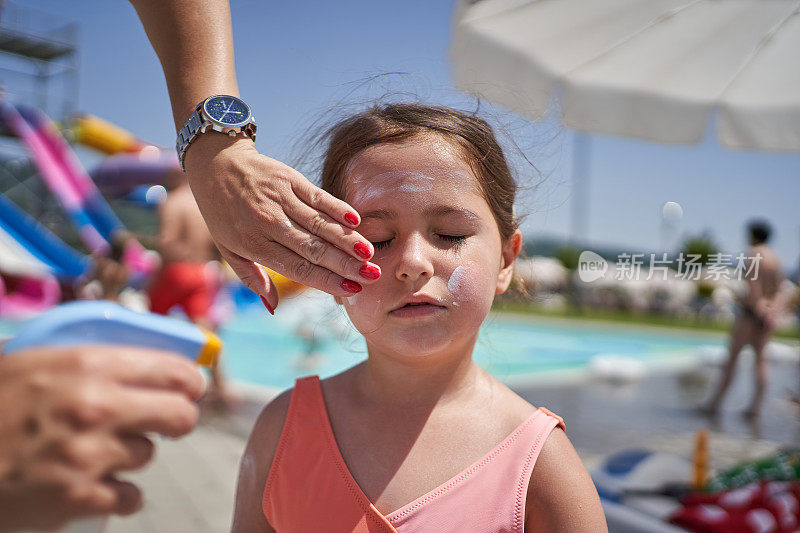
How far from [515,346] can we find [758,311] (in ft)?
31.7

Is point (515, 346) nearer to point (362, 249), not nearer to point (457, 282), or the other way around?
point (457, 282)

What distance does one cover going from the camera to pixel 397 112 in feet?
4.15

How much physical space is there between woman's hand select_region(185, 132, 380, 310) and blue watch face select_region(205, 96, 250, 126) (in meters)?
0.06

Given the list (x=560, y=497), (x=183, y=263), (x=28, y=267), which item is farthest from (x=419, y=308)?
(x=28, y=267)

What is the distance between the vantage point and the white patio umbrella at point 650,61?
2.21m

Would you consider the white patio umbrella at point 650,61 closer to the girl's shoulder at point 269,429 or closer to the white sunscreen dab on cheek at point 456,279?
the white sunscreen dab on cheek at point 456,279

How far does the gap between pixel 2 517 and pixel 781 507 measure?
336cm

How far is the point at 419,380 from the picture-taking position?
1.24 meters

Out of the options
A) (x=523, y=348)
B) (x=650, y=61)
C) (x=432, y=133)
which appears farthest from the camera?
(x=523, y=348)

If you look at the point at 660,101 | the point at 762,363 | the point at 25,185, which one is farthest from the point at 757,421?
the point at 25,185

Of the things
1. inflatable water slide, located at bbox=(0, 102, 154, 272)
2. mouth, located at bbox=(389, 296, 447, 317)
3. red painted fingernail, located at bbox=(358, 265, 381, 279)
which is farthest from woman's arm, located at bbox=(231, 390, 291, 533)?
inflatable water slide, located at bbox=(0, 102, 154, 272)

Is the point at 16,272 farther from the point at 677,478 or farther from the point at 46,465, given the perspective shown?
the point at 46,465

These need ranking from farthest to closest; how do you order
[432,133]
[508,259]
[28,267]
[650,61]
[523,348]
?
1. [523,348]
2. [28,267]
3. [650,61]
4. [508,259]
5. [432,133]

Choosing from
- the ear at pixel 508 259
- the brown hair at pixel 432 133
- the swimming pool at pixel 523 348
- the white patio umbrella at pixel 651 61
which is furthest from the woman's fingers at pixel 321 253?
the swimming pool at pixel 523 348
